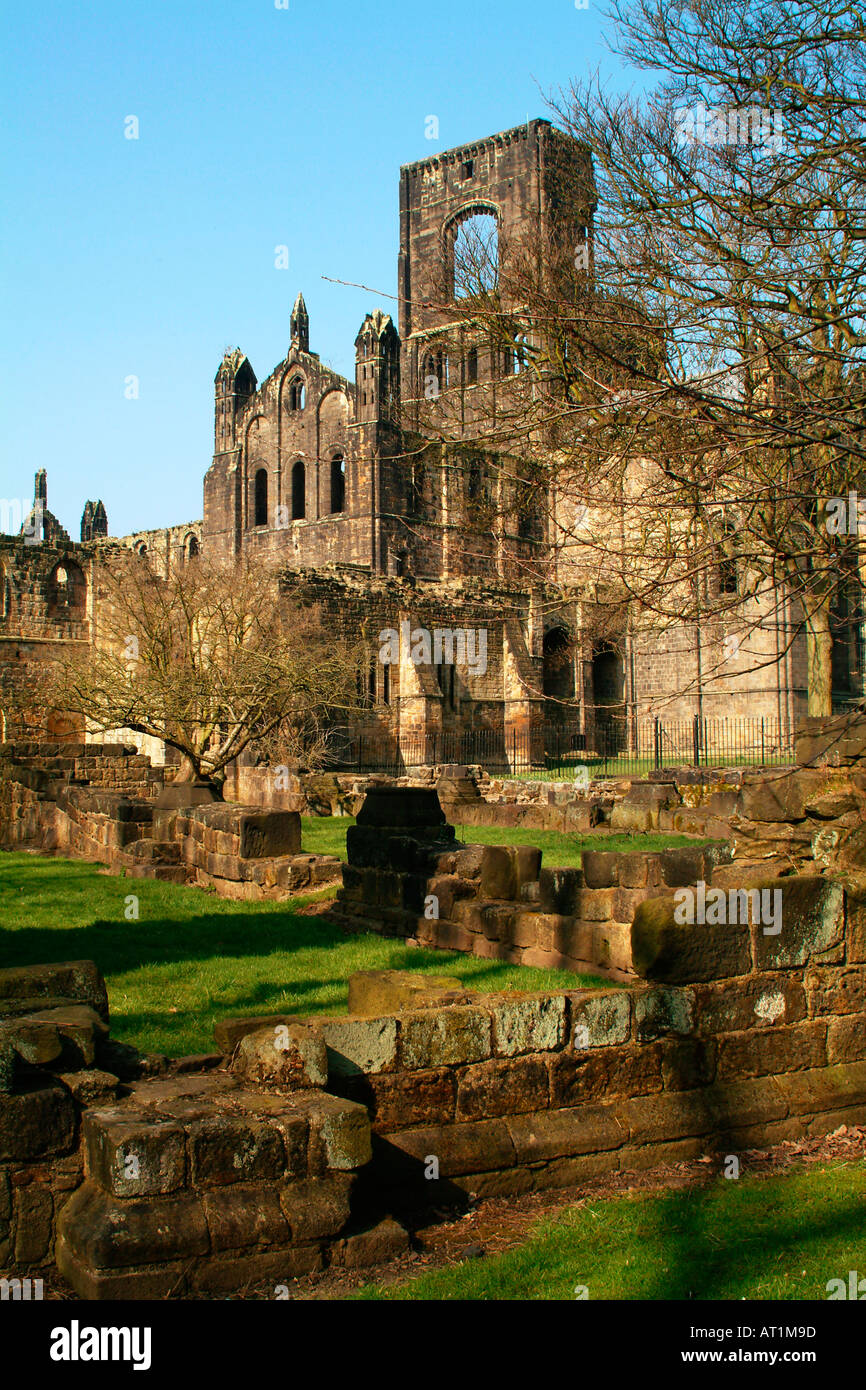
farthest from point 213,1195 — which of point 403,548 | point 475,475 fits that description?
point 403,548

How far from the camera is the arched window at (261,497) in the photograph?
47.9m

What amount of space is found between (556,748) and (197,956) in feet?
98.7

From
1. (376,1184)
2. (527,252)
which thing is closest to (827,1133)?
(376,1184)

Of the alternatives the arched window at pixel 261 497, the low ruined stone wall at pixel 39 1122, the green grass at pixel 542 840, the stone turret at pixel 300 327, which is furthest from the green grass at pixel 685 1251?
the stone turret at pixel 300 327

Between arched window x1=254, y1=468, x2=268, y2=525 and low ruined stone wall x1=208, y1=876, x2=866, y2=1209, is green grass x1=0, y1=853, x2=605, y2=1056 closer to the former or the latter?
low ruined stone wall x1=208, y1=876, x2=866, y2=1209

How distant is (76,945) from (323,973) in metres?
2.20

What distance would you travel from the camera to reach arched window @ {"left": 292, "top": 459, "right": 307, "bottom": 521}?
46.3 metres

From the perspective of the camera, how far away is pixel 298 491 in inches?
1839

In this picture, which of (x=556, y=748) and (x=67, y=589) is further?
(x=556, y=748)

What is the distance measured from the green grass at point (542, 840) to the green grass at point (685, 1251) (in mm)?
8599

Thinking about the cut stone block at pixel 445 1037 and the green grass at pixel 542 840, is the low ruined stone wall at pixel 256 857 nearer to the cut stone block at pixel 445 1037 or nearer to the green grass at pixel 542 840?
the green grass at pixel 542 840

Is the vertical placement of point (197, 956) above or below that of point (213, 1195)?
below

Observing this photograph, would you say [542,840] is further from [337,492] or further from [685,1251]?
[337,492]

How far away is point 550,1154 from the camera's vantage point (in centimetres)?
496
